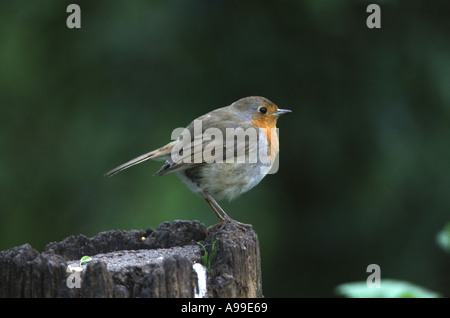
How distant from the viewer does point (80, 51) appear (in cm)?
587

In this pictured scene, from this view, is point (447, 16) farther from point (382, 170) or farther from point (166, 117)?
point (166, 117)

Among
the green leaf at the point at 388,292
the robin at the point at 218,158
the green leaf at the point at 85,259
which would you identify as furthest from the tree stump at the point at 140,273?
the robin at the point at 218,158

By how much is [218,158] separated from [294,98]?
167 cm

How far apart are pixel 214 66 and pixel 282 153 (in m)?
1.00

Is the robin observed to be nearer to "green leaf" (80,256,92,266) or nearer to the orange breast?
the orange breast

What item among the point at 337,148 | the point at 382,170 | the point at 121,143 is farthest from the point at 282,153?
the point at 121,143

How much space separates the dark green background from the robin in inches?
45.2

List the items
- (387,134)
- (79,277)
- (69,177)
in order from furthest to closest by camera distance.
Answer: (69,177) → (387,134) → (79,277)

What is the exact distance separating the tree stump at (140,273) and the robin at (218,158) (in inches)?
37.0

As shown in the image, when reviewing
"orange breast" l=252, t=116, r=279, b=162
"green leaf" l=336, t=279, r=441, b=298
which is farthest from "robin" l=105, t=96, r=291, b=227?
"green leaf" l=336, t=279, r=441, b=298

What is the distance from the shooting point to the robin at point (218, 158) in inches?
165

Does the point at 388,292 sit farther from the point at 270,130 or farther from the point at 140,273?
the point at 270,130

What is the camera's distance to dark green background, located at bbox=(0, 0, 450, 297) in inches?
218

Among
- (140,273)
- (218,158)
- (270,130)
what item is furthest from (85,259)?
(270,130)
